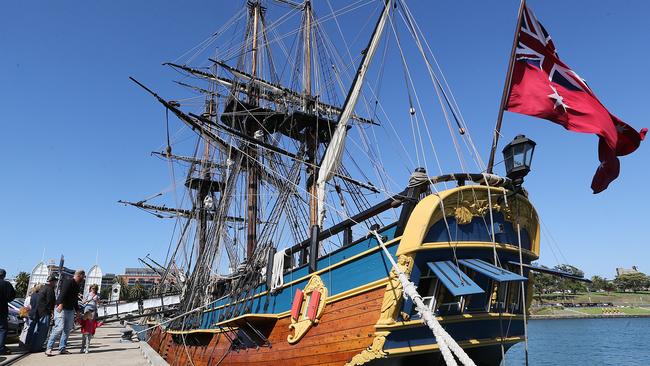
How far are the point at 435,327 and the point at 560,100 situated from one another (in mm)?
4481

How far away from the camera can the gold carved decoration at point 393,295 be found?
6.18 m

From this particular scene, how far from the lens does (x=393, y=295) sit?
20.3 ft

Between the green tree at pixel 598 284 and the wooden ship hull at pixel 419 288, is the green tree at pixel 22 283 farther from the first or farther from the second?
the green tree at pixel 598 284

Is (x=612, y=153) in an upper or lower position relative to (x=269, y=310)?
upper

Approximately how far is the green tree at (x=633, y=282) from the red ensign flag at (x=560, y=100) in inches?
5050

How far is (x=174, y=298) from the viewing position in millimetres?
27625

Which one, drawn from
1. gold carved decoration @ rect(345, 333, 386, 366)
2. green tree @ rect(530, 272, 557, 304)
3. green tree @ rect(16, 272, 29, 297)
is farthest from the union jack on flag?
green tree @ rect(530, 272, 557, 304)

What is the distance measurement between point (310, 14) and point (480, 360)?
18079 mm

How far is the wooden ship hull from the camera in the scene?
6320 mm

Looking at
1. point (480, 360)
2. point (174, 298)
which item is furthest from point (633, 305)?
point (480, 360)

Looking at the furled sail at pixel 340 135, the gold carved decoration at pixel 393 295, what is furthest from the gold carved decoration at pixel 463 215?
the furled sail at pixel 340 135

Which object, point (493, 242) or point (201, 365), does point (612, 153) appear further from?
point (201, 365)

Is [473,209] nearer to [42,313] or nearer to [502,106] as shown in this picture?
[502,106]

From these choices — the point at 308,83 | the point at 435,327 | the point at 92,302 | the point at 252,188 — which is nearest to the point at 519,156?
the point at 435,327
